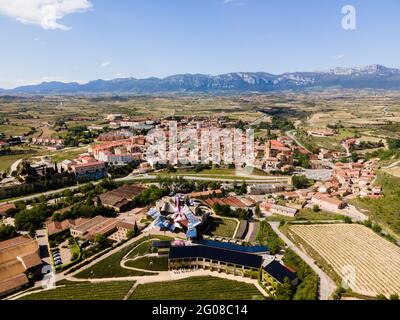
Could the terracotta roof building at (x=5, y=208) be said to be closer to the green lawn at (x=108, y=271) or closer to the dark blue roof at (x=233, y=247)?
the green lawn at (x=108, y=271)

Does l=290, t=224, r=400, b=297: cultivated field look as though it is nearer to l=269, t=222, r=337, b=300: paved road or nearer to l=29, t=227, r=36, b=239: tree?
l=269, t=222, r=337, b=300: paved road

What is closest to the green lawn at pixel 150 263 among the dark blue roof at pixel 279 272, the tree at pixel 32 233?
the dark blue roof at pixel 279 272

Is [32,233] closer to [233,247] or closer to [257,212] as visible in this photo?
[233,247]

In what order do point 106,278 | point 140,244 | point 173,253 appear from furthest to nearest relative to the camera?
point 140,244
point 173,253
point 106,278

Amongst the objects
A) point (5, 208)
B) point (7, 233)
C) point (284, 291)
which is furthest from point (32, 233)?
point (284, 291)
